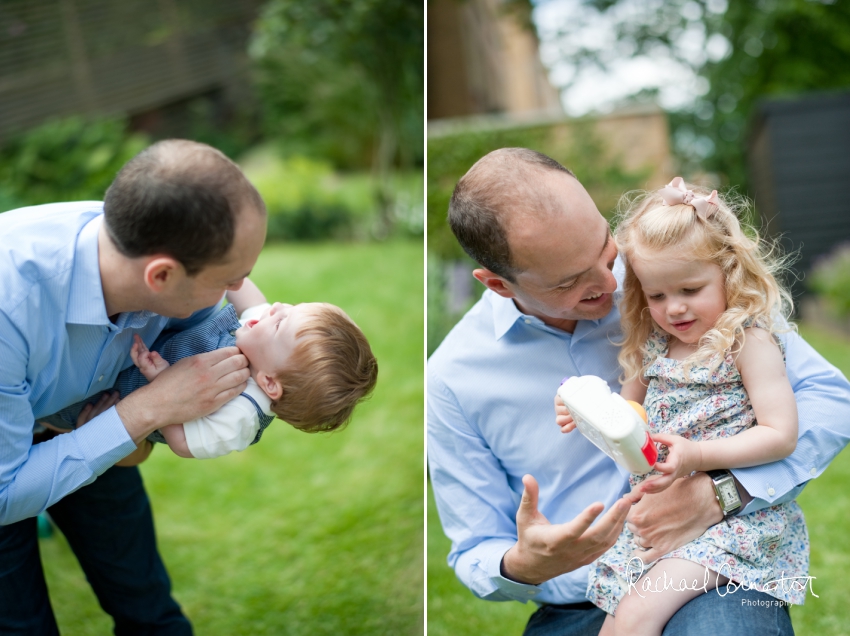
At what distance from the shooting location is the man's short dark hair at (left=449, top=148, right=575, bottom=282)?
6.58 feet

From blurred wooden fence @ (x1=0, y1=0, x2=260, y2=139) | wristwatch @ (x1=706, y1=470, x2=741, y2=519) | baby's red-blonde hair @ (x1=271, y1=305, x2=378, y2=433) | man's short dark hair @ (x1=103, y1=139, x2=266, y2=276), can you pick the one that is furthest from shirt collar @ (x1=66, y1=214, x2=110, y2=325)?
blurred wooden fence @ (x1=0, y1=0, x2=260, y2=139)

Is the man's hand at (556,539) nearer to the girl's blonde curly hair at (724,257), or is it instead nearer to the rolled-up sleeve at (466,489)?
the rolled-up sleeve at (466,489)

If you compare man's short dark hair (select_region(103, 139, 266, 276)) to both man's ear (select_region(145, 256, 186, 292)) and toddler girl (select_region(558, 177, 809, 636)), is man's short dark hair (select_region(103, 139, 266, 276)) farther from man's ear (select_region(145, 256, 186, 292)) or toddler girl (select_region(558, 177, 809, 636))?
toddler girl (select_region(558, 177, 809, 636))

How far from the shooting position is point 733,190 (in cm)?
218

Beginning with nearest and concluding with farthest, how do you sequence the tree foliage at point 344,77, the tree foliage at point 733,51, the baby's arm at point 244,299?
the baby's arm at point 244,299 < the tree foliage at point 344,77 < the tree foliage at point 733,51

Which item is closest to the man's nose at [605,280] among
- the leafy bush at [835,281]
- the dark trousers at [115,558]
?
the dark trousers at [115,558]

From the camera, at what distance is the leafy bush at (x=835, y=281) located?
7609 mm

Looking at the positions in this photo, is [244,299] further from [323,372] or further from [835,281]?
[835,281]

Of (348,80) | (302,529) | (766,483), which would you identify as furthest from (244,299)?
(348,80)

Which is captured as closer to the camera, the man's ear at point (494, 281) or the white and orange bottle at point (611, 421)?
the white and orange bottle at point (611, 421)

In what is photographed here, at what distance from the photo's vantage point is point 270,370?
208 cm

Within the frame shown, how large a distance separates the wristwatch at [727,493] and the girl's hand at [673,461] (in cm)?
12

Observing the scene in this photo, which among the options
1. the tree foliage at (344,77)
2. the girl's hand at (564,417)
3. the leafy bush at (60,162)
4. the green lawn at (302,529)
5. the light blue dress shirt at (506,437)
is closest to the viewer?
the girl's hand at (564,417)

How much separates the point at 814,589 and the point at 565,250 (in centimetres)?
239
